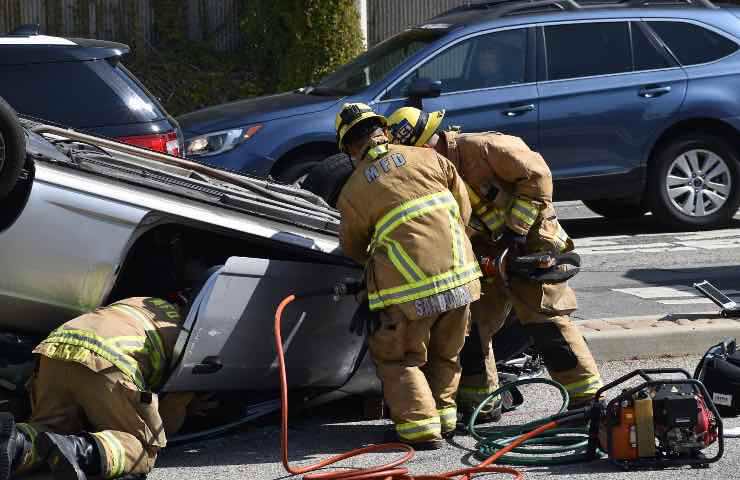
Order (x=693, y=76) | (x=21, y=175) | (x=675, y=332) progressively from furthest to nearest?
(x=693, y=76)
(x=675, y=332)
(x=21, y=175)

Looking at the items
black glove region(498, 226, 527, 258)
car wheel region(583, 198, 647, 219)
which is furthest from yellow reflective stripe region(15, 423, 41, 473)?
car wheel region(583, 198, 647, 219)

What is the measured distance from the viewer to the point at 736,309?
25.2ft

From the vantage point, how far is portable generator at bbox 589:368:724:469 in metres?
5.34

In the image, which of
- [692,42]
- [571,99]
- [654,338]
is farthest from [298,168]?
[654,338]

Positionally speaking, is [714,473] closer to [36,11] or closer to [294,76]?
[294,76]

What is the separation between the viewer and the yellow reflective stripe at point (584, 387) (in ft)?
20.6

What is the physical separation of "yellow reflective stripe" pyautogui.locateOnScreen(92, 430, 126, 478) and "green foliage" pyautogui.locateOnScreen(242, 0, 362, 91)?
39.5 feet

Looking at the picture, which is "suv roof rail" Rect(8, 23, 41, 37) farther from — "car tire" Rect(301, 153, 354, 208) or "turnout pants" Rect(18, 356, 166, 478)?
"turnout pants" Rect(18, 356, 166, 478)

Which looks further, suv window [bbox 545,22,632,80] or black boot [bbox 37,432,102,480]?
suv window [bbox 545,22,632,80]

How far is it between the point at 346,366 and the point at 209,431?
2.16 ft

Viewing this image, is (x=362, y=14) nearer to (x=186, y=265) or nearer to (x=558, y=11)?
(x=558, y=11)

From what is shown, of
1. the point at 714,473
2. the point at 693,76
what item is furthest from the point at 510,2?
the point at 714,473

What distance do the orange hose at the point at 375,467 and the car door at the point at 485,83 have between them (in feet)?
16.6

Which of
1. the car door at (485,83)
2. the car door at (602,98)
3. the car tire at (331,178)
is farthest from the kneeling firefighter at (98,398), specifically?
the car door at (602,98)
